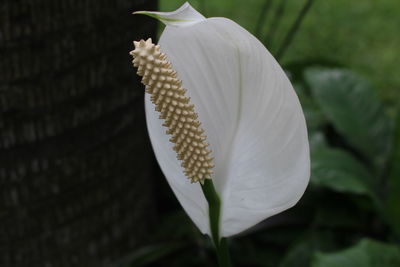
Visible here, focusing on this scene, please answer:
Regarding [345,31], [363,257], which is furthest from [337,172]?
[345,31]

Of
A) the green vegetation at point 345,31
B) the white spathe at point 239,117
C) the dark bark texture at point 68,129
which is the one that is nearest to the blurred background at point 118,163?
the dark bark texture at point 68,129

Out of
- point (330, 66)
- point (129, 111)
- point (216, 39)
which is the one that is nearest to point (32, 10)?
point (129, 111)

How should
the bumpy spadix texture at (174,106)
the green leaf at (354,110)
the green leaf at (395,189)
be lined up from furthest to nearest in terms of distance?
1. the green leaf at (354,110)
2. the green leaf at (395,189)
3. the bumpy spadix texture at (174,106)

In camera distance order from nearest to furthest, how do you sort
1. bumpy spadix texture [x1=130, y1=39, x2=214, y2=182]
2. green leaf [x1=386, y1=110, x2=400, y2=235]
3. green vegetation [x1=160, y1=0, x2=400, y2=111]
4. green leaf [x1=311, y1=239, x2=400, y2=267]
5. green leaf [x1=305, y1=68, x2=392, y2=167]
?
bumpy spadix texture [x1=130, y1=39, x2=214, y2=182], green leaf [x1=311, y1=239, x2=400, y2=267], green leaf [x1=386, y1=110, x2=400, y2=235], green leaf [x1=305, y1=68, x2=392, y2=167], green vegetation [x1=160, y1=0, x2=400, y2=111]

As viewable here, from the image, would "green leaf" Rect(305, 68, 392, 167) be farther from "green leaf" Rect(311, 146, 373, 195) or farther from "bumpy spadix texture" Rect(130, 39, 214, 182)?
"bumpy spadix texture" Rect(130, 39, 214, 182)

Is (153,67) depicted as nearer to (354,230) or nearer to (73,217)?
(73,217)

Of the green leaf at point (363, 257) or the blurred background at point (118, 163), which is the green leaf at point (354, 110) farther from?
the green leaf at point (363, 257)

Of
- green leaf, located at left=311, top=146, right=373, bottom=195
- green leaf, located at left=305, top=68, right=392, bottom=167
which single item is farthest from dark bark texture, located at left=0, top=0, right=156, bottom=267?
green leaf, located at left=305, top=68, right=392, bottom=167
